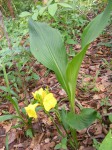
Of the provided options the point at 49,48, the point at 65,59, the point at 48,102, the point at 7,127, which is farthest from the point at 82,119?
the point at 7,127

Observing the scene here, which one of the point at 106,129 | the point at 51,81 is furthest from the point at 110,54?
the point at 106,129

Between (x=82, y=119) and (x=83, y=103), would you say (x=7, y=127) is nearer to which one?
(x=83, y=103)

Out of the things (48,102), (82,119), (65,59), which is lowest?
(82,119)

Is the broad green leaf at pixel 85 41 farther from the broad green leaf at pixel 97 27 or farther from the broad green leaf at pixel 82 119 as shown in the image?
the broad green leaf at pixel 82 119

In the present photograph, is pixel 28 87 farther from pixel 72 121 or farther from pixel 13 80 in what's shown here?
pixel 72 121

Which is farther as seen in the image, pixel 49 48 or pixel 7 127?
pixel 7 127

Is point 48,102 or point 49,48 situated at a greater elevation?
point 49,48

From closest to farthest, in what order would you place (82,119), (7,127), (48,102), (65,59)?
(48,102) → (82,119) → (65,59) → (7,127)
